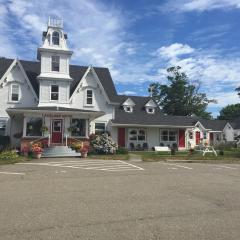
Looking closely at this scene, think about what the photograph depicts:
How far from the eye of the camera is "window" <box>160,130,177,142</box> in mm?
43125

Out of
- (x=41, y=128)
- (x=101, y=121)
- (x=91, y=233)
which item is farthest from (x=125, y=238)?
(x=101, y=121)

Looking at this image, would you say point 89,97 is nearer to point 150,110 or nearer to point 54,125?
point 54,125

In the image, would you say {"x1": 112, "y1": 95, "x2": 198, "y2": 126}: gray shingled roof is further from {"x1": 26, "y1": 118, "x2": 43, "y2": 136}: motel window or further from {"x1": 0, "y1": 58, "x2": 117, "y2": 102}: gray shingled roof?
{"x1": 26, "y1": 118, "x2": 43, "y2": 136}: motel window

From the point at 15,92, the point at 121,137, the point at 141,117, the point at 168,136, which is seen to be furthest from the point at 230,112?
the point at 15,92

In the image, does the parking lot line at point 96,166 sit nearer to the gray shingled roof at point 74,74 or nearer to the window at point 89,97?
the gray shingled roof at point 74,74

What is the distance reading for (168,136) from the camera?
43.4 metres

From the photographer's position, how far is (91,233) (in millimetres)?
6574

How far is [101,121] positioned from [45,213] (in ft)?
96.5

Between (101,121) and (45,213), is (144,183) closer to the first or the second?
(45,213)

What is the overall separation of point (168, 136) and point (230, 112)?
198ft

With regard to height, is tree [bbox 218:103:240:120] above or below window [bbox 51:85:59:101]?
above

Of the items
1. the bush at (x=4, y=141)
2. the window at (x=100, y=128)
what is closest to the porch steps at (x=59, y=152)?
the bush at (x=4, y=141)

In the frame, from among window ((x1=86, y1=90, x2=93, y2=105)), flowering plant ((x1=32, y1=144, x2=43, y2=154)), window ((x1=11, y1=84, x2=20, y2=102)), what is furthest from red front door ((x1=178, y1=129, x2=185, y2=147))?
flowering plant ((x1=32, y1=144, x2=43, y2=154))

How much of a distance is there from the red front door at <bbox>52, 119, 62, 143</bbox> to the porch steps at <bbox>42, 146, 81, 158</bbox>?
2.31m
